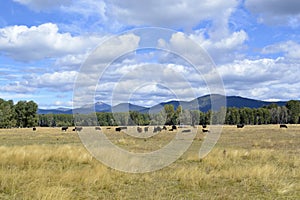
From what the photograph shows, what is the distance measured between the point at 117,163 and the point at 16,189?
5.72 m

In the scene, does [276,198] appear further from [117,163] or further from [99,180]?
[117,163]

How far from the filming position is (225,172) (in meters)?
12.9

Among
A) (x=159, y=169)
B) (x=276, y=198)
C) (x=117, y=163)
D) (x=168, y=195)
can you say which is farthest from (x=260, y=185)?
(x=117, y=163)

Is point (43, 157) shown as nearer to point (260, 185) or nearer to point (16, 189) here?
point (16, 189)

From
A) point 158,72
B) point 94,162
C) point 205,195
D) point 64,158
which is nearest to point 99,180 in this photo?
point 205,195

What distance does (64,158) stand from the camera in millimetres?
16484

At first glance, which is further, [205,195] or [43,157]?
[43,157]

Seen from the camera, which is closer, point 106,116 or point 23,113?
point 23,113

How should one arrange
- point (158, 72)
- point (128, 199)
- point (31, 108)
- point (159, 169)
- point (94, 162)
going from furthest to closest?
point (31, 108) < point (158, 72) < point (94, 162) < point (159, 169) < point (128, 199)

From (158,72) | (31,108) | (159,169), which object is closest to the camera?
(159,169)

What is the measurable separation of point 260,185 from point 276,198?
160 centimetres

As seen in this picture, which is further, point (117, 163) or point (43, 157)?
point (43, 157)

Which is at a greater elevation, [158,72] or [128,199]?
[158,72]

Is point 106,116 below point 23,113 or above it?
below
